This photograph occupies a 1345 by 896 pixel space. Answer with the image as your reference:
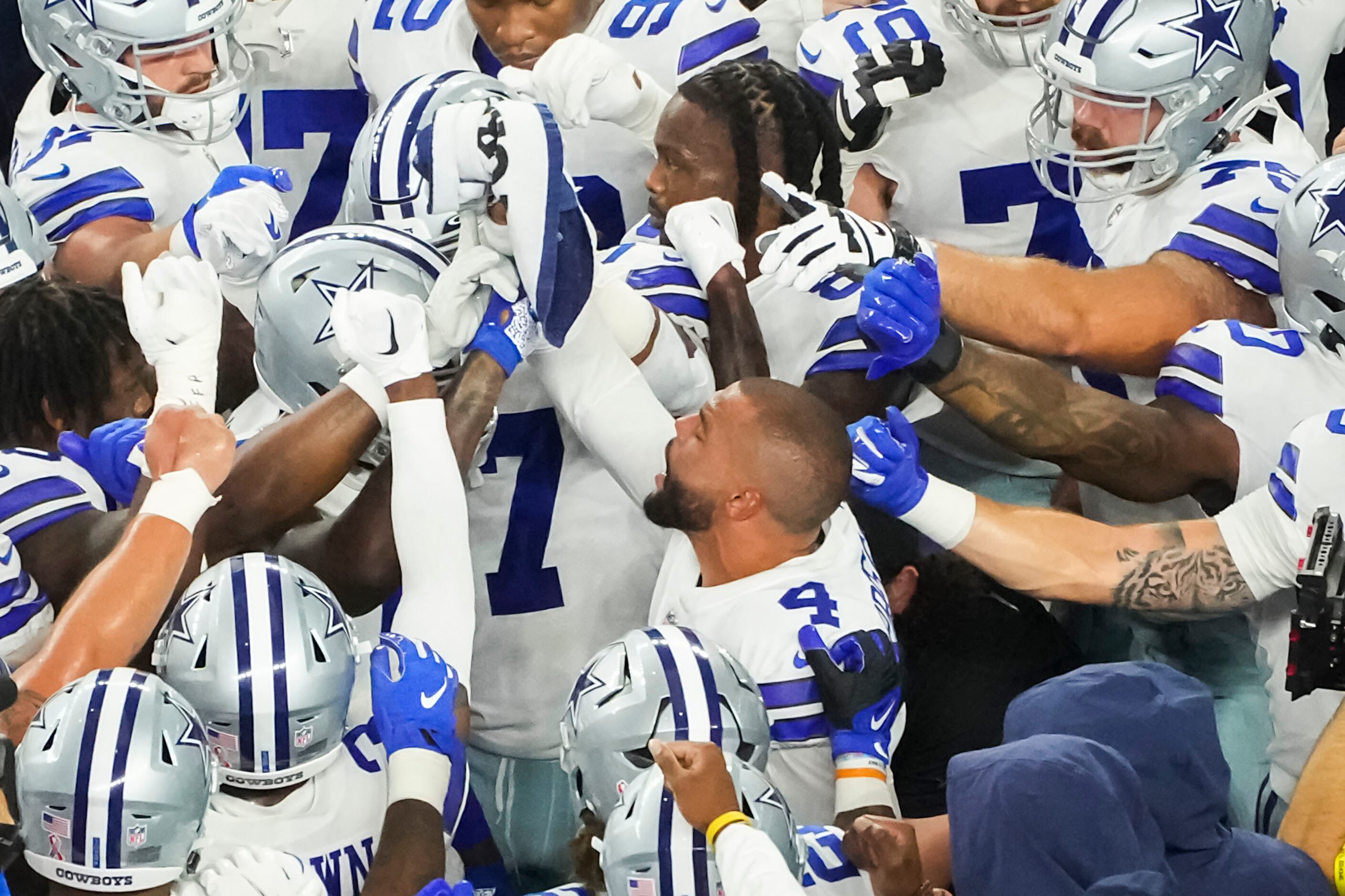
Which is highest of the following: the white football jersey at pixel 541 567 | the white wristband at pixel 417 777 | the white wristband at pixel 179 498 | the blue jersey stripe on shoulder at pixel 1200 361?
the blue jersey stripe on shoulder at pixel 1200 361

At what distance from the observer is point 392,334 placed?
9.65ft

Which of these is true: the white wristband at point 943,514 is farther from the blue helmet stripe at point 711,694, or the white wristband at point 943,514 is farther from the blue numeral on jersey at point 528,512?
the blue numeral on jersey at point 528,512

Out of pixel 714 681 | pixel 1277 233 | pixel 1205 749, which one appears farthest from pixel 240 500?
pixel 1277 233

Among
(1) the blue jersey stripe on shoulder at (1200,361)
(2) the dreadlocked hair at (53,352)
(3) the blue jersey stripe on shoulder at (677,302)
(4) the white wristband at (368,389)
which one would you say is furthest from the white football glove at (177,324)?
(1) the blue jersey stripe on shoulder at (1200,361)

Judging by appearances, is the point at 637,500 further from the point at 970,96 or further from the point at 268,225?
the point at 970,96

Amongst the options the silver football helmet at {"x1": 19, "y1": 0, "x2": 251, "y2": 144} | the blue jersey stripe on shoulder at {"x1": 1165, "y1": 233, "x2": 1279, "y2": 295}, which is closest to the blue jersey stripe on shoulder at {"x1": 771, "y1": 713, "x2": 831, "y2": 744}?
the blue jersey stripe on shoulder at {"x1": 1165, "y1": 233, "x2": 1279, "y2": 295}

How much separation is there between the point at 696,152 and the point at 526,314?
25.7 inches

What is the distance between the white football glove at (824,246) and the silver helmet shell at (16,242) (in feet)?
4.28

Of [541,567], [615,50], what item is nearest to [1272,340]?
[541,567]

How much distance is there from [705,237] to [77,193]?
133 cm

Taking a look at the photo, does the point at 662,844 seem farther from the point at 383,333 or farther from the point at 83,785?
the point at 383,333

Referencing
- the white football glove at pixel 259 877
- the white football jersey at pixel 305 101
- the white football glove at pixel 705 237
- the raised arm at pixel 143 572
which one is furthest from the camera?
the white football jersey at pixel 305 101

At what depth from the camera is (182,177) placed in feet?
12.5

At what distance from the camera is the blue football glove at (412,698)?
2674mm
